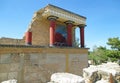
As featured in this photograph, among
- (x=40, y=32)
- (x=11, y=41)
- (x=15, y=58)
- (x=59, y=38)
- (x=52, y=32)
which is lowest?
(x=15, y=58)

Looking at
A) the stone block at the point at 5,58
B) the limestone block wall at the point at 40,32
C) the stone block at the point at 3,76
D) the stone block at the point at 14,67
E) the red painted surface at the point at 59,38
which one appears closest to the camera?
the stone block at the point at 3,76

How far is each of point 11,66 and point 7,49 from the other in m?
0.81

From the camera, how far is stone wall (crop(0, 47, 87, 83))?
22.9 feet

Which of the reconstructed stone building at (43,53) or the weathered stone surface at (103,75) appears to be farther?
the reconstructed stone building at (43,53)

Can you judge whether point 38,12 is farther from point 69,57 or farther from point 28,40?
point 69,57

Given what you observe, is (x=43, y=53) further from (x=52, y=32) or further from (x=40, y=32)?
(x=40, y=32)

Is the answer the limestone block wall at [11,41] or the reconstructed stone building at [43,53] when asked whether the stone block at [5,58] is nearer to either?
the reconstructed stone building at [43,53]

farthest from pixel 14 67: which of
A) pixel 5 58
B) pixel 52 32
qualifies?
pixel 52 32

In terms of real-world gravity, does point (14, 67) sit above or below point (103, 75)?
above

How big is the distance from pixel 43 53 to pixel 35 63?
2.53 ft

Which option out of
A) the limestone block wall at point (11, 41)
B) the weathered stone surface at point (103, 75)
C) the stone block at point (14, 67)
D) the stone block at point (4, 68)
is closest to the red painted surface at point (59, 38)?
the limestone block wall at point (11, 41)

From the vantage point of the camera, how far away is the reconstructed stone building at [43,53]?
7.11 m

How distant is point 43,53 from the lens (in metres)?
8.46

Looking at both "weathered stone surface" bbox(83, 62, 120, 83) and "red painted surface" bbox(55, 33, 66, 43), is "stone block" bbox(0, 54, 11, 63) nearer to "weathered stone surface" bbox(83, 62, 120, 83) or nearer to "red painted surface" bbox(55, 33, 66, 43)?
"weathered stone surface" bbox(83, 62, 120, 83)
